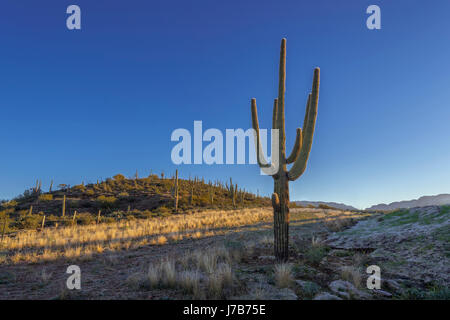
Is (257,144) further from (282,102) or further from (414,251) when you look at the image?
(414,251)

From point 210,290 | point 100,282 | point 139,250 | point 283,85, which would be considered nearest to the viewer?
point 210,290

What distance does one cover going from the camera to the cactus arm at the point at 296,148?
284 inches

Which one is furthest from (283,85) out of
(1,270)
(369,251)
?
(1,270)

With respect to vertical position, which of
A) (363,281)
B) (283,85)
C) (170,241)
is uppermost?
(283,85)

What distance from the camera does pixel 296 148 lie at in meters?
7.27

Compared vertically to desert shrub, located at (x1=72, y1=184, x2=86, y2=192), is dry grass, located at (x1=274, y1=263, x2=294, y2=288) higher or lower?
lower

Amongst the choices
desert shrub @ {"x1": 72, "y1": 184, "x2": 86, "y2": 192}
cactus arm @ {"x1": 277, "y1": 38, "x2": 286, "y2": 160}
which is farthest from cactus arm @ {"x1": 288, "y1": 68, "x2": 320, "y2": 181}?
desert shrub @ {"x1": 72, "y1": 184, "x2": 86, "y2": 192}

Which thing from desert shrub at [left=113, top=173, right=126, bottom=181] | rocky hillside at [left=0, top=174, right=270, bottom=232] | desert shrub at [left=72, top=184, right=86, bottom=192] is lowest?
rocky hillside at [left=0, top=174, right=270, bottom=232]

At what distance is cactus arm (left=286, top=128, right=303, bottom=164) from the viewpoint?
284 inches

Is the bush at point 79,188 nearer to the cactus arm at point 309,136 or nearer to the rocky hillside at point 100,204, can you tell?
the rocky hillside at point 100,204

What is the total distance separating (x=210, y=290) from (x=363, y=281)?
3.64 metres

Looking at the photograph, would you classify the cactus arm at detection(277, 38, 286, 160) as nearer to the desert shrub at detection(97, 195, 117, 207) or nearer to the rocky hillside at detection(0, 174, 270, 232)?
the rocky hillside at detection(0, 174, 270, 232)
